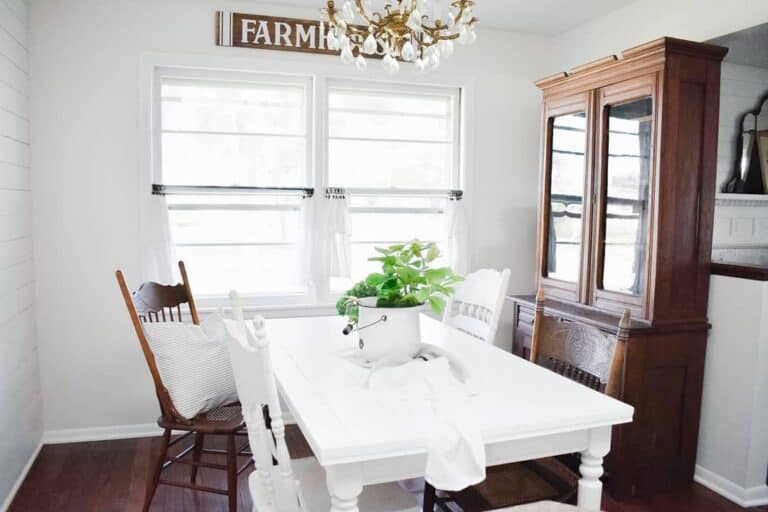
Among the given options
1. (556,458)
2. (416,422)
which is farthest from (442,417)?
(556,458)

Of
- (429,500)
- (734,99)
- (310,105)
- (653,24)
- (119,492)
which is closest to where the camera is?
(429,500)

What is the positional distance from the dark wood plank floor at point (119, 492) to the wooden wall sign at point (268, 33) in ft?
7.61

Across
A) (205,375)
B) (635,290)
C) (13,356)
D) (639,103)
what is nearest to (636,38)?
(639,103)

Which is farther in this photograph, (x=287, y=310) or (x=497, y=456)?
(x=287, y=310)

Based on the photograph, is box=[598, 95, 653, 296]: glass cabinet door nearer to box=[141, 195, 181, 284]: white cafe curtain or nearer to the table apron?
the table apron

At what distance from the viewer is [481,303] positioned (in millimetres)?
2719

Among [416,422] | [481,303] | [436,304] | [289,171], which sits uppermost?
[289,171]

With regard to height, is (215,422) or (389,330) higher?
(389,330)

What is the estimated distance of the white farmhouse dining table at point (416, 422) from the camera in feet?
4.64

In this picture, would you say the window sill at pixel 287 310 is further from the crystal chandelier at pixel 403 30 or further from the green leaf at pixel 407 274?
the crystal chandelier at pixel 403 30

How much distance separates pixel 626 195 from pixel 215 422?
2142 mm

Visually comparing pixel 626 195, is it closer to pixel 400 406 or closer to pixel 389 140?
pixel 389 140

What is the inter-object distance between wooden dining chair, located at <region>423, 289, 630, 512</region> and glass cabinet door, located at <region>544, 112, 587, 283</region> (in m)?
1.11

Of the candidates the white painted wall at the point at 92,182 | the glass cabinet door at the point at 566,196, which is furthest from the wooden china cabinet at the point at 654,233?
the white painted wall at the point at 92,182
